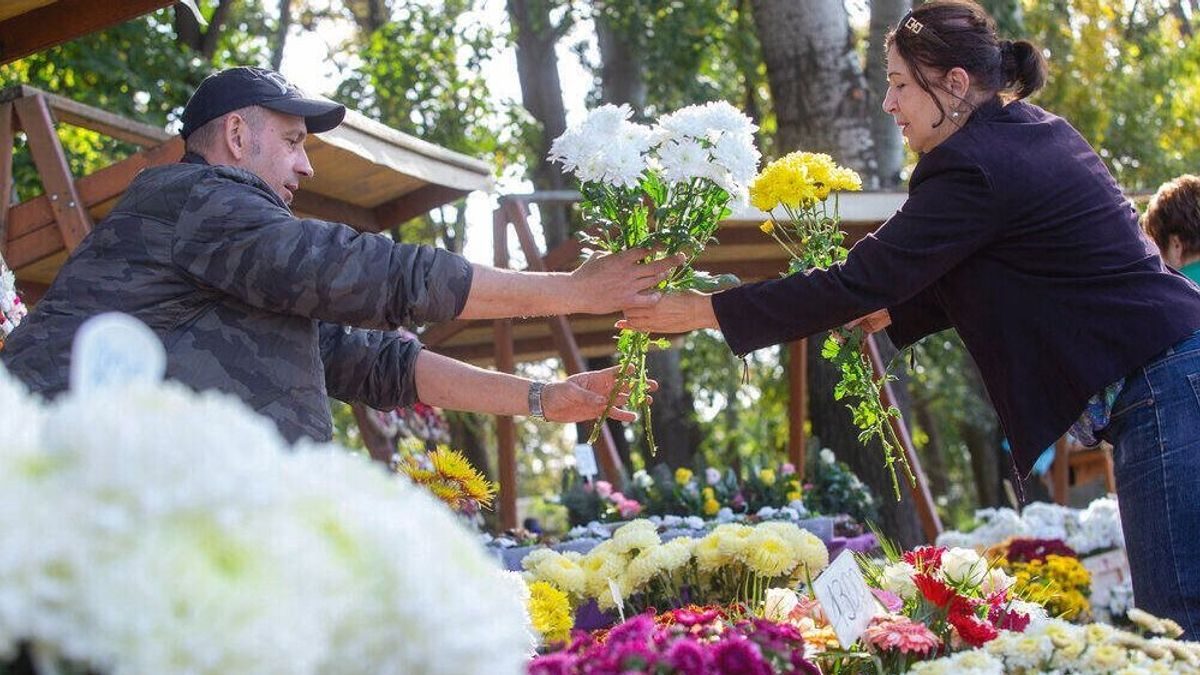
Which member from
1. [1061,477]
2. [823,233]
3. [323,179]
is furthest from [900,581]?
[1061,477]

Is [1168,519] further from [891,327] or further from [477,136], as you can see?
[477,136]

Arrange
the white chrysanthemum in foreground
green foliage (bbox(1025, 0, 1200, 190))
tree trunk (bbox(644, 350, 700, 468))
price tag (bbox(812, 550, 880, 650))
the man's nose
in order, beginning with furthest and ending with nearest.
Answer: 1. green foliage (bbox(1025, 0, 1200, 190))
2. tree trunk (bbox(644, 350, 700, 468))
3. the white chrysanthemum in foreground
4. the man's nose
5. price tag (bbox(812, 550, 880, 650))

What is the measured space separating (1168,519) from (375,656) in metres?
1.91

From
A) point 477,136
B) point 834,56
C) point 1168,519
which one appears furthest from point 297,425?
point 477,136

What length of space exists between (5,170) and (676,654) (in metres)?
3.51

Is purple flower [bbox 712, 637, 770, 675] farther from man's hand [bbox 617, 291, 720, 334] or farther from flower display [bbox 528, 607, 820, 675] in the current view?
man's hand [bbox 617, 291, 720, 334]

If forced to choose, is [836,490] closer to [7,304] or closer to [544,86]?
[7,304]

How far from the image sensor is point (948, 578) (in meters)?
2.70

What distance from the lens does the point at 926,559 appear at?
9.50 ft

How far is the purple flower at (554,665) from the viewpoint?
5.48 ft

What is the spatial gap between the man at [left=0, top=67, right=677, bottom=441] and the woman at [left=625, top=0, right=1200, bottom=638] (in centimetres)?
60

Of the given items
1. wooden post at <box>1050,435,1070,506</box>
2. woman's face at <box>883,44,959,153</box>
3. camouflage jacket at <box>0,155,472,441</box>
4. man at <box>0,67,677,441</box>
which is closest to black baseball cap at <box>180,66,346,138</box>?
man at <box>0,67,677,441</box>

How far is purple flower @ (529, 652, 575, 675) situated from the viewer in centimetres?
167

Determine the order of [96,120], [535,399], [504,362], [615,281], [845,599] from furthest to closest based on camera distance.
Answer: [504,362], [96,120], [535,399], [615,281], [845,599]
